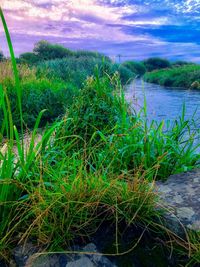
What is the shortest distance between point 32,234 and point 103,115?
2.86 m

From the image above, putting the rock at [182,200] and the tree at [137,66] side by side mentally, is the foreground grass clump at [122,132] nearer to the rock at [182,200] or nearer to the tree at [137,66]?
the rock at [182,200]

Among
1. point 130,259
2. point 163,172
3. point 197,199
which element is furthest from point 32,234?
point 163,172

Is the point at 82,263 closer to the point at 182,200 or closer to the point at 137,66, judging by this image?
the point at 182,200

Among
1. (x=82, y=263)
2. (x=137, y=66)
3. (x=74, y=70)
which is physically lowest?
(x=137, y=66)

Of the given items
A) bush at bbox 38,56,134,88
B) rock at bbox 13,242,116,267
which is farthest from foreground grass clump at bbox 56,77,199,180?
bush at bbox 38,56,134,88

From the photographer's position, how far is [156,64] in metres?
34.7

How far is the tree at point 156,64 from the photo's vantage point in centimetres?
3431

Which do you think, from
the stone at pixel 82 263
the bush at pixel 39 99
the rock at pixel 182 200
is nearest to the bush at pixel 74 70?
the bush at pixel 39 99

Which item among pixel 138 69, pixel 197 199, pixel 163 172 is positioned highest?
pixel 197 199

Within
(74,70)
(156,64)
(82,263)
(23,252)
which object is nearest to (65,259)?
(82,263)

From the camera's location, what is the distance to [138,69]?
32.0 m

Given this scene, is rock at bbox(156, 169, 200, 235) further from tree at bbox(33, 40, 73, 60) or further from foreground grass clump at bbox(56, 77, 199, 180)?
tree at bbox(33, 40, 73, 60)

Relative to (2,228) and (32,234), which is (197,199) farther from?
(2,228)

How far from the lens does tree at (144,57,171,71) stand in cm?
3431
